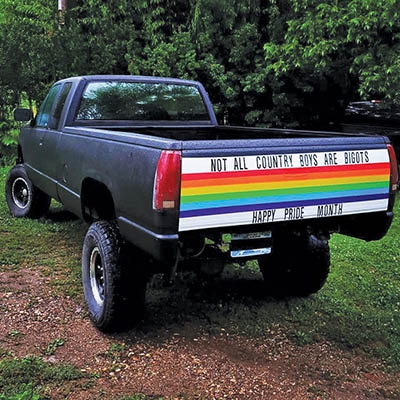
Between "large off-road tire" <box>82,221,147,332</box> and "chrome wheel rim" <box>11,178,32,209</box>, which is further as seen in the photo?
"chrome wheel rim" <box>11,178,32,209</box>

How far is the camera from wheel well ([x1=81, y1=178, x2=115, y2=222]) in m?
4.12

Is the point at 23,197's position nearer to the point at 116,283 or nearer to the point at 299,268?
the point at 116,283

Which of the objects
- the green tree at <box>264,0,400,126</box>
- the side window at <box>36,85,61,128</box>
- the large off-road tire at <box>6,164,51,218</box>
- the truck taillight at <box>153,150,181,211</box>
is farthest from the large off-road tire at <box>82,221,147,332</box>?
the green tree at <box>264,0,400,126</box>

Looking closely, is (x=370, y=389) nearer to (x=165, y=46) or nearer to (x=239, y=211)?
(x=239, y=211)

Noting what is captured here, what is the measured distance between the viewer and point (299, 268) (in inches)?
172

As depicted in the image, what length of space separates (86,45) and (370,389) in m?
10.2

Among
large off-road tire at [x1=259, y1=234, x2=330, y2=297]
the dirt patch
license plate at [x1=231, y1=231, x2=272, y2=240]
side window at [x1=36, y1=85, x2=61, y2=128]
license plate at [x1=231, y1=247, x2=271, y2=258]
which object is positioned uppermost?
side window at [x1=36, y1=85, x2=61, y2=128]

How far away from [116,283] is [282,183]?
4.28 feet

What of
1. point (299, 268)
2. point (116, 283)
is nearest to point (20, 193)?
point (116, 283)

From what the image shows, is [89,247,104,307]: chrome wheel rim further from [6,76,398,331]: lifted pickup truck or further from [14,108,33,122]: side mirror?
[14,108,33,122]: side mirror

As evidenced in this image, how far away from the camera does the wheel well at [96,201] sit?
4.12m

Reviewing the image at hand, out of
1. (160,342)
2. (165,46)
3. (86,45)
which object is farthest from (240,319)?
(86,45)

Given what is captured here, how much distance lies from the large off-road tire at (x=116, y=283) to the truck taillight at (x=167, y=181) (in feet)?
2.60

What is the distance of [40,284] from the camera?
459cm
